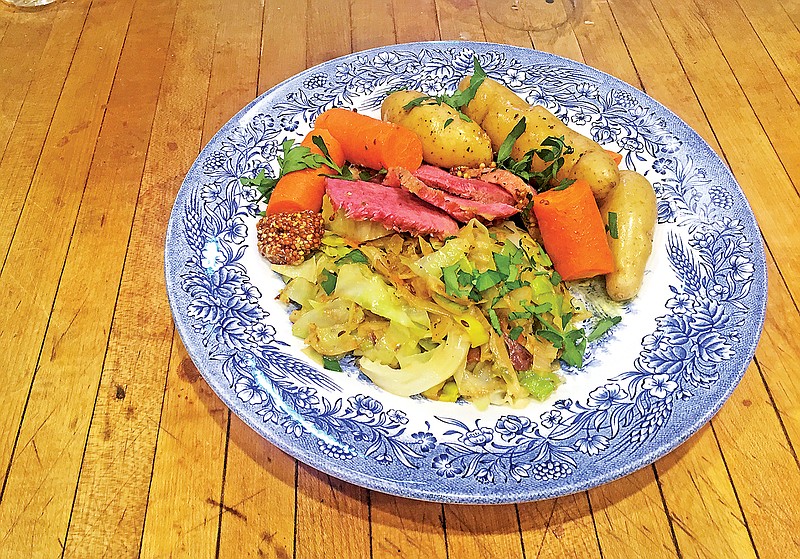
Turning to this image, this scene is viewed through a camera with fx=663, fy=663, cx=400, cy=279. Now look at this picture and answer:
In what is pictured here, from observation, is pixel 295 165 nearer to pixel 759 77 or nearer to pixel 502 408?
pixel 502 408

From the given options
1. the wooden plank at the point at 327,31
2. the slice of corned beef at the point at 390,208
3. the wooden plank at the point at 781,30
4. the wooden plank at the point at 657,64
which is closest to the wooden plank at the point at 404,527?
the slice of corned beef at the point at 390,208

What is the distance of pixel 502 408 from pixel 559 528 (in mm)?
332

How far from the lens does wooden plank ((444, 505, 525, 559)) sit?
65.2 inches

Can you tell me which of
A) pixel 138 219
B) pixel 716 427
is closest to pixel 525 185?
pixel 716 427

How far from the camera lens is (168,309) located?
2203 millimetres

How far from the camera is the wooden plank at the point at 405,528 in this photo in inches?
65.4

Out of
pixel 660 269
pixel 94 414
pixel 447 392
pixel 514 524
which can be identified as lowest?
pixel 94 414

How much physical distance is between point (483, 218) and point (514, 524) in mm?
876

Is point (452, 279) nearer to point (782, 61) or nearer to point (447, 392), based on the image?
point (447, 392)

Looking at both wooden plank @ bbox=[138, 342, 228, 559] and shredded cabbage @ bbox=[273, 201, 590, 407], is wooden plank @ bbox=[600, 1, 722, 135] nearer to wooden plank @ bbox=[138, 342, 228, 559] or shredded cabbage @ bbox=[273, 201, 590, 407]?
shredded cabbage @ bbox=[273, 201, 590, 407]

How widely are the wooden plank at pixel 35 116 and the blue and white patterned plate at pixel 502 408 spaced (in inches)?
33.8

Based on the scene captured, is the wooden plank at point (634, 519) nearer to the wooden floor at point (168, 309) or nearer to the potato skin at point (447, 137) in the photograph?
the wooden floor at point (168, 309)

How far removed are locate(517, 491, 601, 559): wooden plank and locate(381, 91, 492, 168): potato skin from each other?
1.07 m

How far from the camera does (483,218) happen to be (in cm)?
202
